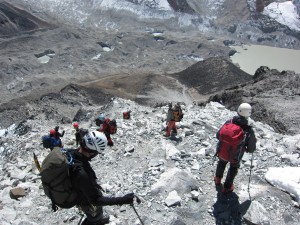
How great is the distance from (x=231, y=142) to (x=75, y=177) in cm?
312

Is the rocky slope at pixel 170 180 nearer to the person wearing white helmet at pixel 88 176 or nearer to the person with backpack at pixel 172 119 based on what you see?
the person with backpack at pixel 172 119

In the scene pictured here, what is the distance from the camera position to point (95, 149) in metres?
4.74

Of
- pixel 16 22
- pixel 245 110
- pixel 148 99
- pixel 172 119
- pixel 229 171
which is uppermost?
pixel 245 110

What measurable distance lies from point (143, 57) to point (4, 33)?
22448 millimetres

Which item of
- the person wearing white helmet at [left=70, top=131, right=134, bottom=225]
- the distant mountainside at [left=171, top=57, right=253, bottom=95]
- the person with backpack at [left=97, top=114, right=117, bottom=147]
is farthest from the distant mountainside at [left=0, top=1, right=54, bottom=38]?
the person wearing white helmet at [left=70, top=131, right=134, bottom=225]

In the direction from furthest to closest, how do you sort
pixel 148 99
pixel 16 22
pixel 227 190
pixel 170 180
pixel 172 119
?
pixel 16 22
pixel 148 99
pixel 172 119
pixel 170 180
pixel 227 190

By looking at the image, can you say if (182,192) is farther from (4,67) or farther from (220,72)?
(4,67)

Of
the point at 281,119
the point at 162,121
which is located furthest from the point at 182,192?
the point at 281,119

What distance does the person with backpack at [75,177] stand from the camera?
4.55m

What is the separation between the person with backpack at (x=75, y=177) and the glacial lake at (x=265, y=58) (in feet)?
181

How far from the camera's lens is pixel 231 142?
6.69m

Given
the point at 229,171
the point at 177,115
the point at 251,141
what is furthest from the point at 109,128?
the point at 251,141

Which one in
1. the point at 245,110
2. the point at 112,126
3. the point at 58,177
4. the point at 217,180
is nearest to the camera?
the point at 58,177

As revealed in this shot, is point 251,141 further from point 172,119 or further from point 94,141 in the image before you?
point 172,119
